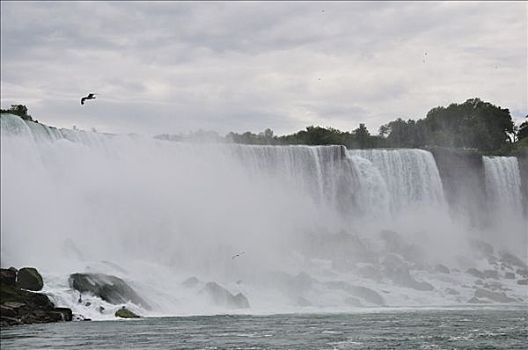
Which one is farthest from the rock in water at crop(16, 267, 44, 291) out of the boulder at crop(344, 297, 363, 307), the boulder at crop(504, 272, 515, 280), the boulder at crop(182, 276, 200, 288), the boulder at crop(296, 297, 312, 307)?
the boulder at crop(504, 272, 515, 280)

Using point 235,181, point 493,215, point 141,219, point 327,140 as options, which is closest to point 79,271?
point 141,219

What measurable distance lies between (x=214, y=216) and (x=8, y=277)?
1800cm

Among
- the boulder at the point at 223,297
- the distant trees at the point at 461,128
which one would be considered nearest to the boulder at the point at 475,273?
the boulder at the point at 223,297

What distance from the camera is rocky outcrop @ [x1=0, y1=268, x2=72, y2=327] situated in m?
26.0

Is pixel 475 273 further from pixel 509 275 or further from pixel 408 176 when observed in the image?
pixel 408 176

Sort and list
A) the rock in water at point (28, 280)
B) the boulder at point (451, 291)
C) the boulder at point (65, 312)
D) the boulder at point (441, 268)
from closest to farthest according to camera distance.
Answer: the boulder at point (65, 312) < the rock in water at point (28, 280) < the boulder at point (451, 291) < the boulder at point (441, 268)

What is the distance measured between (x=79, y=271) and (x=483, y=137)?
53.0 meters

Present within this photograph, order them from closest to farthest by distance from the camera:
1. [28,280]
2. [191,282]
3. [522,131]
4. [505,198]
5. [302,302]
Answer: [28,280]
[191,282]
[302,302]
[505,198]
[522,131]

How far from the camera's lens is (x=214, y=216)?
45.1 metres

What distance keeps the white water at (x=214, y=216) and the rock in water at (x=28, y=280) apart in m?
0.65

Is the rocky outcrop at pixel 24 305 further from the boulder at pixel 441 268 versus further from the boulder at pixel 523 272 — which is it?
the boulder at pixel 523 272

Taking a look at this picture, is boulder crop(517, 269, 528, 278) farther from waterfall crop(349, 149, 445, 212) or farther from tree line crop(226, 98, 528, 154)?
tree line crop(226, 98, 528, 154)

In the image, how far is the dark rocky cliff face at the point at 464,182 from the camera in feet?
183

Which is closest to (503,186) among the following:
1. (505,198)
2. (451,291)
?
(505,198)
